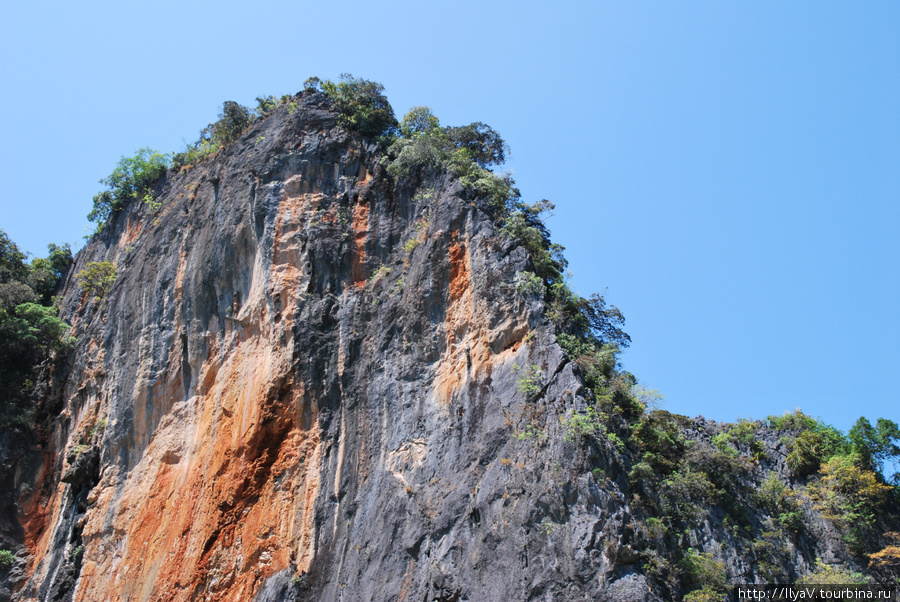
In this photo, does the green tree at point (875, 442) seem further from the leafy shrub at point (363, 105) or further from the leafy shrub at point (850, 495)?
the leafy shrub at point (363, 105)

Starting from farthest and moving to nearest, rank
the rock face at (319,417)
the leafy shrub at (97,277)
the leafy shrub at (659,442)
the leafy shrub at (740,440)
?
the leafy shrub at (97,277), the leafy shrub at (740,440), the leafy shrub at (659,442), the rock face at (319,417)

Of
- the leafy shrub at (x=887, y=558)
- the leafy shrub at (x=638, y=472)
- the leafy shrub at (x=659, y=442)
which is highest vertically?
the leafy shrub at (x=659, y=442)

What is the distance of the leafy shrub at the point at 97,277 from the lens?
2651 centimetres

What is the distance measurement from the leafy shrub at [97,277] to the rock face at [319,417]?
1555 millimetres

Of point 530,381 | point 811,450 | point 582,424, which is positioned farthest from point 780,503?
point 530,381

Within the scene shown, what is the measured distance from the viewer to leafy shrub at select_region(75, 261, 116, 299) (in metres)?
26.5

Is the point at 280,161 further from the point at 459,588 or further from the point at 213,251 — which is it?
the point at 459,588

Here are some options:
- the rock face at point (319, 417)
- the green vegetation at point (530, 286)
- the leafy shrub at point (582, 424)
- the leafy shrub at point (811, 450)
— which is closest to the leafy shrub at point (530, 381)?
the rock face at point (319, 417)

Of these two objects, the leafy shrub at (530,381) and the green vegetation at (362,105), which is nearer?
the leafy shrub at (530,381)

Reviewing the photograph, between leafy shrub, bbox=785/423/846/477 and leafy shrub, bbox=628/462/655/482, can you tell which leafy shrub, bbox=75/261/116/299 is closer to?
leafy shrub, bbox=628/462/655/482

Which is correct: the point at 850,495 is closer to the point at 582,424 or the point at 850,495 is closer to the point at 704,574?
the point at 704,574

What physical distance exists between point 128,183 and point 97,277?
466cm

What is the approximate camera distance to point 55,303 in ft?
97.0

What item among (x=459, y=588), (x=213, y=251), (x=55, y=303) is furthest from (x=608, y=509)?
(x=55, y=303)
